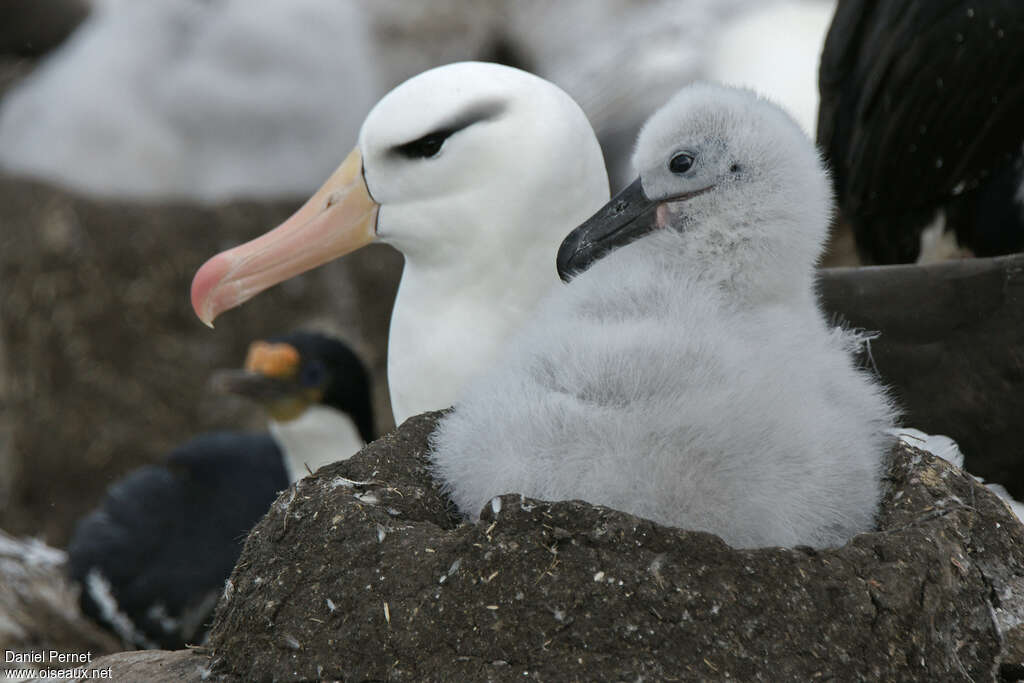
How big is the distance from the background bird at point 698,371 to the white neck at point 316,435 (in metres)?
2.53

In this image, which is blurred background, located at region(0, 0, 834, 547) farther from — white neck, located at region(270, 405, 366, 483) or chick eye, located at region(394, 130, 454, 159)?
chick eye, located at region(394, 130, 454, 159)

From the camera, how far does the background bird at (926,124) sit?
11.9 feet

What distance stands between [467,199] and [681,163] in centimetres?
56

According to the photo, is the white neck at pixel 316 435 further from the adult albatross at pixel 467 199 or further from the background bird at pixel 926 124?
the adult albatross at pixel 467 199

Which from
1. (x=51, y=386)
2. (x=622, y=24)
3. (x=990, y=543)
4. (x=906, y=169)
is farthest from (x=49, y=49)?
(x=990, y=543)

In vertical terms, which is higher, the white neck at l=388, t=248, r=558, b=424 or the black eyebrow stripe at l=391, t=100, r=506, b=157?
the black eyebrow stripe at l=391, t=100, r=506, b=157

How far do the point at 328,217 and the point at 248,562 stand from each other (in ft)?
3.15

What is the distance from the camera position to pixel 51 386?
6.57 meters

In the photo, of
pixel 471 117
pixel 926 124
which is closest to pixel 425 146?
pixel 471 117

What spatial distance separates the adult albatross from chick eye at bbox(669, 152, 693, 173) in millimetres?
431

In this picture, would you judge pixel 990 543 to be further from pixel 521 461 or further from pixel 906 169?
pixel 906 169

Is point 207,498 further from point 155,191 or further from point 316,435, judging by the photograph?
point 155,191

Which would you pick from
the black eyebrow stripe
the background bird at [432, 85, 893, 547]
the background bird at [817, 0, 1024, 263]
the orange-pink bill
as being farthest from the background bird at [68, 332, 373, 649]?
the background bird at [432, 85, 893, 547]

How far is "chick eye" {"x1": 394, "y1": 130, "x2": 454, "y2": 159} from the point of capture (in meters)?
2.57
